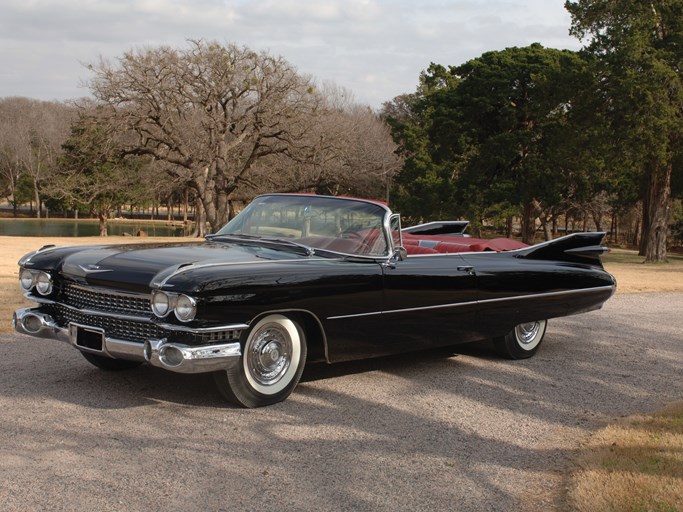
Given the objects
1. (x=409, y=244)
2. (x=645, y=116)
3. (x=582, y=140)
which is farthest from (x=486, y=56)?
(x=409, y=244)

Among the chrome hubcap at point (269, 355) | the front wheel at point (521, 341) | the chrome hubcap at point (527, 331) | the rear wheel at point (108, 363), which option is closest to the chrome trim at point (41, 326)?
the rear wheel at point (108, 363)

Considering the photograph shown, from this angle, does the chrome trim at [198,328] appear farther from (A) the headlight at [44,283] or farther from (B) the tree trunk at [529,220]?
(B) the tree trunk at [529,220]

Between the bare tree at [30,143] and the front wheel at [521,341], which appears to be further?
the bare tree at [30,143]

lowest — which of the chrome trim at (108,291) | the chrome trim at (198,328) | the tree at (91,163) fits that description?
the chrome trim at (198,328)

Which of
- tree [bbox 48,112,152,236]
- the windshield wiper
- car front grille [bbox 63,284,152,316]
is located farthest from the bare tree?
car front grille [bbox 63,284,152,316]

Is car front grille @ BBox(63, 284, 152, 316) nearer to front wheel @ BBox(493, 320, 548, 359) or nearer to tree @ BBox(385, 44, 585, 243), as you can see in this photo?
front wheel @ BBox(493, 320, 548, 359)

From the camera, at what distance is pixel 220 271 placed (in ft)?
16.3

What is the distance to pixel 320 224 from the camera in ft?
20.6

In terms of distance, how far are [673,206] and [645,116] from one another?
30.4 metres

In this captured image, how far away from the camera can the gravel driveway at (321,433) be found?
3764mm

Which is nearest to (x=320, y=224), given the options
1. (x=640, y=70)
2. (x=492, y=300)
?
(x=492, y=300)

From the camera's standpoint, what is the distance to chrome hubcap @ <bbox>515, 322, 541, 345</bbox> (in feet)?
24.8

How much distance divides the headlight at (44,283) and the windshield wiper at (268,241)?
147 cm

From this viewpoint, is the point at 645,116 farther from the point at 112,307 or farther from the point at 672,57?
the point at 112,307
